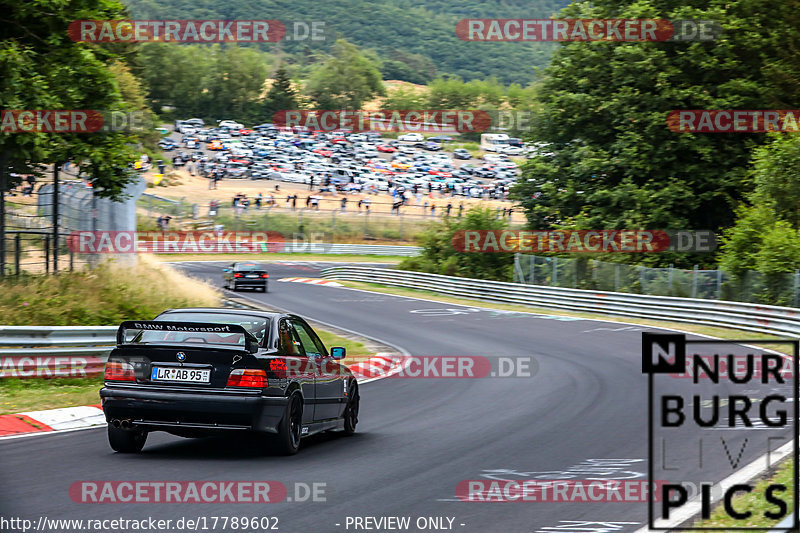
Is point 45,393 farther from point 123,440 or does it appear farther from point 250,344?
point 250,344

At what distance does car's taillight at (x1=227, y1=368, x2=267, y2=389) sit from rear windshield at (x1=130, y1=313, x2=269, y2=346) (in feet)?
1.04

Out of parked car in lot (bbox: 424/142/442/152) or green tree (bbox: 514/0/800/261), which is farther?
parked car in lot (bbox: 424/142/442/152)

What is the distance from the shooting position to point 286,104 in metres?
152

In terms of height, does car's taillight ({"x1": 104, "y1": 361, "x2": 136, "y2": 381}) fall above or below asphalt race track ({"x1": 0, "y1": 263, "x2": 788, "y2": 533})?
above

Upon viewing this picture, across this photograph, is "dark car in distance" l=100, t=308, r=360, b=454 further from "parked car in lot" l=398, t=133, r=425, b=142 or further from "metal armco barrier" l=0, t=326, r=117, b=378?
"parked car in lot" l=398, t=133, r=425, b=142

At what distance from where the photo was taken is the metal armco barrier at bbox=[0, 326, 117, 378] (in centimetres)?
1471

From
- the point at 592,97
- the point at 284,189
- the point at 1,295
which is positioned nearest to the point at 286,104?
the point at 284,189

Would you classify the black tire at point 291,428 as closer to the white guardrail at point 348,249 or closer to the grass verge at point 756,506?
the grass verge at point 756,506

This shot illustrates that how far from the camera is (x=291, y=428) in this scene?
382 inches

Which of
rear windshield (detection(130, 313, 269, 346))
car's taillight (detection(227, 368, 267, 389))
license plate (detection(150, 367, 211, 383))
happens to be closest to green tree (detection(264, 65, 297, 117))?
rear windshield (detection(130, 313, 269, 346))

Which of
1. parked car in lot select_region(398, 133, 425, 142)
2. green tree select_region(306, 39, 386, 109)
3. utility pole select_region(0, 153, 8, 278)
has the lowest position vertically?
utility pole select_region(0, 153, 8, 278)

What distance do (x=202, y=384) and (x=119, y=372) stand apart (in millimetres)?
858

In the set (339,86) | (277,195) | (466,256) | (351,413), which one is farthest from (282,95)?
(351,413)

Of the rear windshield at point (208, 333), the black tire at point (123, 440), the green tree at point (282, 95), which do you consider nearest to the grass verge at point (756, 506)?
the rear windshield at point (208, 333)
